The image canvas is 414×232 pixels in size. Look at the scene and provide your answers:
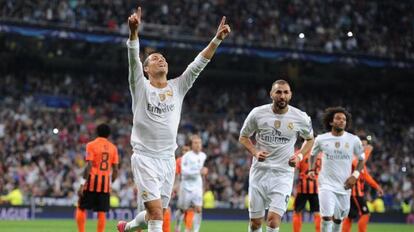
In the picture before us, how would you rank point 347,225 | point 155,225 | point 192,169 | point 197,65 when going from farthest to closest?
1. point 192,169
2. point 347,225
3. point 197,65
4. point 155,225

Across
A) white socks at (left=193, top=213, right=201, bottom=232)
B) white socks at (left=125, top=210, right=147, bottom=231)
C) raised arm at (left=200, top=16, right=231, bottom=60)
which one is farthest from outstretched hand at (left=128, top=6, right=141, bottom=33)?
white socks at (left=193, top=213, right=201, bottom=232)

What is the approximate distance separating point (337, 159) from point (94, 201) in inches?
173

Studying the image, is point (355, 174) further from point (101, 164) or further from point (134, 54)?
point (134, 54)

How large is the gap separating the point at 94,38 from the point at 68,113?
3.00m

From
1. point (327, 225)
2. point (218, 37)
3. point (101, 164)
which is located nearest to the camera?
point (218, 37)

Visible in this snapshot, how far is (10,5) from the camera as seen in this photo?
34.2 meters

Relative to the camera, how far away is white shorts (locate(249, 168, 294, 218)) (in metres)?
12.1

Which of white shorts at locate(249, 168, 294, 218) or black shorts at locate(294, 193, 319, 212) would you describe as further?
black shorts at locate(294, 193, 319, 212)

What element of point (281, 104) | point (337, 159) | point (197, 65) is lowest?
point (337, 159)

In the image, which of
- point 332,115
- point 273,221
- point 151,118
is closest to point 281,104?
point 273,221

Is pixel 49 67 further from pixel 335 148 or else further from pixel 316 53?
pixel 335 148

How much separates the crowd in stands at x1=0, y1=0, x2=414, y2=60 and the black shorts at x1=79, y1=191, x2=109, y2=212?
18.0m

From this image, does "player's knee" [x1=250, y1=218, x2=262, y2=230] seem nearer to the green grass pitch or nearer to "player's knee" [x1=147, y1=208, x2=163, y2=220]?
"player's knee" [x1=147, y1=208, x2=163, y2=220]

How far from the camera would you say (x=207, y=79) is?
41500 mm
